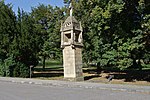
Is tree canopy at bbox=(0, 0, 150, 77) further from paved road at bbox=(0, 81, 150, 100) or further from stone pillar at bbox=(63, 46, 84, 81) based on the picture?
paved road at bbox=(0, 81, 150, 100)

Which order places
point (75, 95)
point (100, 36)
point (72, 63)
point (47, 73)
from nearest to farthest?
point (75, 95), point (72, 63), point (100, 36), point (47, 73)

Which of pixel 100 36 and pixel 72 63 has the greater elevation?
pixel 100 36

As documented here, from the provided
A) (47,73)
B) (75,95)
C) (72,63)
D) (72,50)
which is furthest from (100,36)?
(75,95)

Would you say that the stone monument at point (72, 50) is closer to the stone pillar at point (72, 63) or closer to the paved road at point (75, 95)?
the stone pillar at point (72, 63)

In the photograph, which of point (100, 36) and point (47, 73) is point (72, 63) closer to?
point (100, 36)

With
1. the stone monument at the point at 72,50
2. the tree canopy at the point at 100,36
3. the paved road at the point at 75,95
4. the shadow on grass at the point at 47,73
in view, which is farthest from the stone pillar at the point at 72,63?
the shadow on grass at the point at 47,73

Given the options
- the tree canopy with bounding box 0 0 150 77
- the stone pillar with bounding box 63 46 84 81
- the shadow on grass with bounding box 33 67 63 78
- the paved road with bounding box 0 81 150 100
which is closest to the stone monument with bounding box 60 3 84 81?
the stone pillar with bounding box 63 46 84 81

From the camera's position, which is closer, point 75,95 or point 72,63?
point 75,95

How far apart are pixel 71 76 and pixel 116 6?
6502mm

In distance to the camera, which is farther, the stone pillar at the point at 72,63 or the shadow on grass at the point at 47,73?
the shadow on grass at the point at 47,73

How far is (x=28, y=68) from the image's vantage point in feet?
98.0

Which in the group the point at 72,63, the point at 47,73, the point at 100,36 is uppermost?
the point at 100,36

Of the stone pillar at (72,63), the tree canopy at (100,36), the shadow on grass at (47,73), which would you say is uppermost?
the tree canopy at (100,36)

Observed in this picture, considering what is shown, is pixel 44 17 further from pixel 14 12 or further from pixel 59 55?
pixel 14 12
